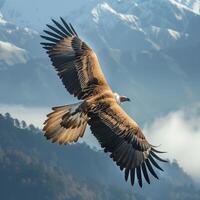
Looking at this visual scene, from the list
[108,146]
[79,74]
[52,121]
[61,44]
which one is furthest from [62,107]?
[61,44]

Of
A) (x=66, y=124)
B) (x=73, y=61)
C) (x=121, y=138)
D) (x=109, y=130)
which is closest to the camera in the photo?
(x=109, y=130)

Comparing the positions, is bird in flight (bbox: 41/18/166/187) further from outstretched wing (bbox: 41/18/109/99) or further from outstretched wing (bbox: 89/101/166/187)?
outstretched wing (bbox: 41/18/109/99)

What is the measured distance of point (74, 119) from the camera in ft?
79.8

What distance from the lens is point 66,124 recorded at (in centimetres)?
2456

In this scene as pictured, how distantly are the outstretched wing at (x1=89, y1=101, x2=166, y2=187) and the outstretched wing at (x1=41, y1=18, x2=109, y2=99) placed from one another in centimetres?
211

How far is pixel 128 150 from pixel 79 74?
538cm

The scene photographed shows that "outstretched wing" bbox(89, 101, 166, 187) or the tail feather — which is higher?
"outstretched wing" bbox(89, 101, 166, 187)

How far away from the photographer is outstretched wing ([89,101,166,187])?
939 inches

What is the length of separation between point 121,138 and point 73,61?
634cm

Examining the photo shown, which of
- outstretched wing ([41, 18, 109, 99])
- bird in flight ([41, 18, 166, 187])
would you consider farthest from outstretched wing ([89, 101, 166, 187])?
outstretched wing ([41, 18, 109, 99])

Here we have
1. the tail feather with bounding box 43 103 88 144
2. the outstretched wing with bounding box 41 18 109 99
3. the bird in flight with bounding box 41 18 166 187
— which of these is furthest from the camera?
the outstretched wing with bounding box 41 18 109 99

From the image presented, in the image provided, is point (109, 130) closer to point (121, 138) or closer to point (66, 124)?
point (121, 138)

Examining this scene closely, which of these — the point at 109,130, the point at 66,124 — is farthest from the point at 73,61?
the point at 109,130

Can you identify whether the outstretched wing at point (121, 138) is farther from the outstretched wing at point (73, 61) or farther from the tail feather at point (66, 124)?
the outstretched wing at point (73, 61)
